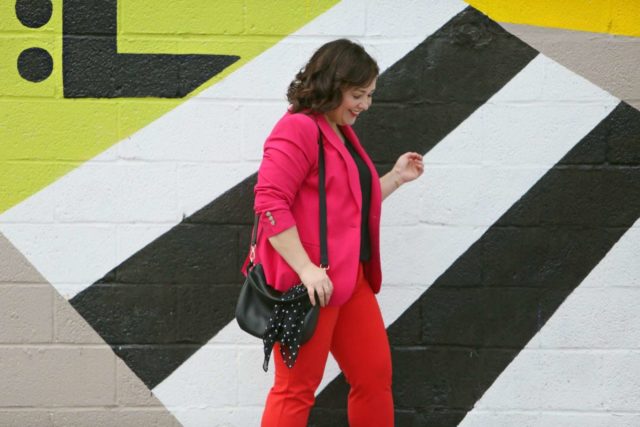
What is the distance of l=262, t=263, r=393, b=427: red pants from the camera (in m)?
2.43

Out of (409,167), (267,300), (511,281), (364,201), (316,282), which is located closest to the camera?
(316,282)

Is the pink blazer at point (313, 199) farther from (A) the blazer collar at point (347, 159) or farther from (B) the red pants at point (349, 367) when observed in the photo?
(B) the red pants at point (349, 367)

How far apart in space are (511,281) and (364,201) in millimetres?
881

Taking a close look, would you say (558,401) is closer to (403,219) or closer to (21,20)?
(403,219)

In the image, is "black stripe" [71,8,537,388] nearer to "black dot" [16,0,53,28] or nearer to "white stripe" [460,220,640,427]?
"white stripe" [460,220,640,427]

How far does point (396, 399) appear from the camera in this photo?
3143mm

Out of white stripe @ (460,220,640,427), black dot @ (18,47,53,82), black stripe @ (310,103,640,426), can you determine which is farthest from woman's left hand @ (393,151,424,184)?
black dot @ (18,47,53,82)

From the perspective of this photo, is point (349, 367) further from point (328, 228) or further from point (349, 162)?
point (349, 162)

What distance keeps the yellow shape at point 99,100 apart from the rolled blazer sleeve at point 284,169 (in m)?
0.76

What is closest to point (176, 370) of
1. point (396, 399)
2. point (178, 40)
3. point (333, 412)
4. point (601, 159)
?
point (333, 412)

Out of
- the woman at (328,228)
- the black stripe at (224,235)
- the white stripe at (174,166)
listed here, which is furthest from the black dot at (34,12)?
the woman at (328,228)

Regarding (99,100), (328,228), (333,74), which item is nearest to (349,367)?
(328,228)

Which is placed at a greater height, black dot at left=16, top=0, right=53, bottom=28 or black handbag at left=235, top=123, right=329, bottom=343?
black dot at left=16, top=0, right=53, bottom=28

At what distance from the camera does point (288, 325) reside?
2.34 metres
